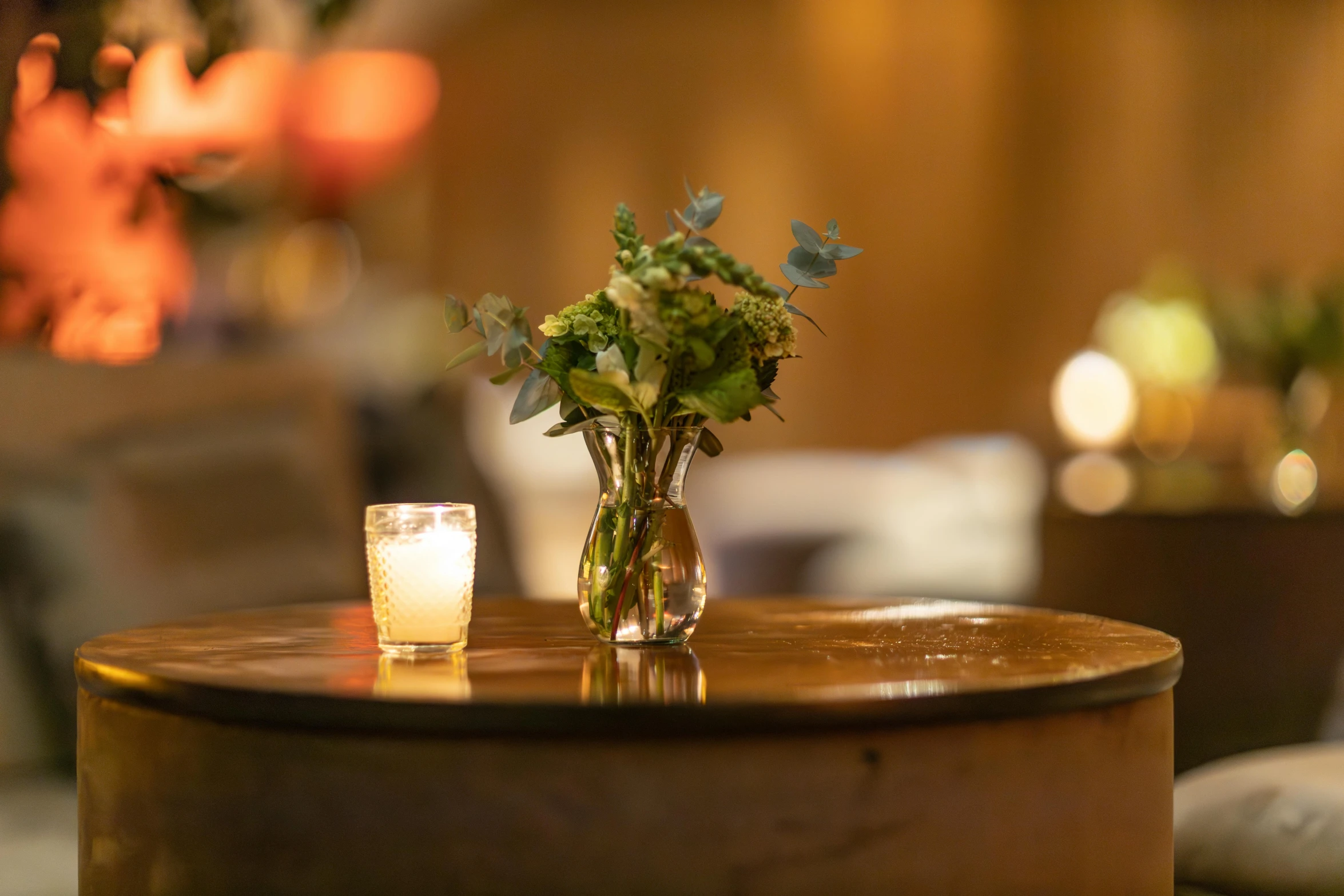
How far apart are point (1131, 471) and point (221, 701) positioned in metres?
3.56

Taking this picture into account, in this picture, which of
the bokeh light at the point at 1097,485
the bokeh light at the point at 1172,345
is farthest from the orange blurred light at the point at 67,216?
the bokeh light at the point at 1172,345

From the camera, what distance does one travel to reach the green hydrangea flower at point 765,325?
3.52 ft

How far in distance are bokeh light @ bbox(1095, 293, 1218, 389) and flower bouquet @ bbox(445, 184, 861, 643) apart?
3187mm

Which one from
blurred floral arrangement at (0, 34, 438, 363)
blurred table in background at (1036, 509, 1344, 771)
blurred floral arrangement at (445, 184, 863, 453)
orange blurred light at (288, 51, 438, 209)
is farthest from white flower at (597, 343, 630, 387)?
orange blurred light at (288, 51, 438, 209)

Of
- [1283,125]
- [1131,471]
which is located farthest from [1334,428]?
[1131,471]

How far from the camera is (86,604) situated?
76.7 inches

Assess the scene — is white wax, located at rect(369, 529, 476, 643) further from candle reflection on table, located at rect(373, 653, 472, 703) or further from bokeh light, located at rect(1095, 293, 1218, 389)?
bokeh light, located at rect(1095, 293, 1218, 389)

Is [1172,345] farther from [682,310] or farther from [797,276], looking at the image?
[682,310]

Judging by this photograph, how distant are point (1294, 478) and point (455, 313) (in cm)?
261

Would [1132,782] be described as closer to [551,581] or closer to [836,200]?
[551,581]

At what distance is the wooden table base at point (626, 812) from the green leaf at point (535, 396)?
1.19 feet

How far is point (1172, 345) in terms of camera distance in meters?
4.12

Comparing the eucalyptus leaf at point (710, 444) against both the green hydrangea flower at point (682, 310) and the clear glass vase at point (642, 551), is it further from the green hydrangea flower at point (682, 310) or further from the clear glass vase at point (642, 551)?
the green hydrangea flower at point (682, 310)

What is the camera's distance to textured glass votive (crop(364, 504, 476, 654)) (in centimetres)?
108
